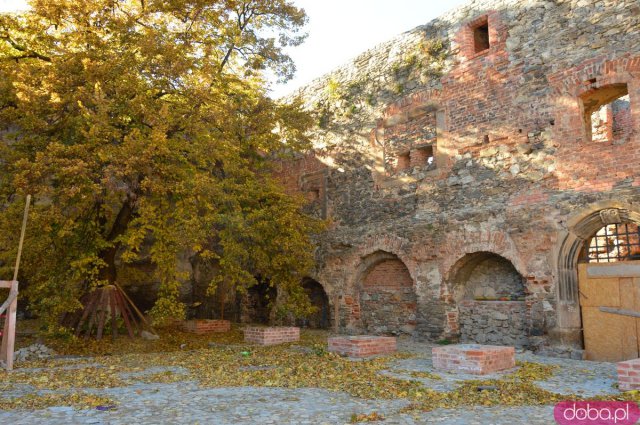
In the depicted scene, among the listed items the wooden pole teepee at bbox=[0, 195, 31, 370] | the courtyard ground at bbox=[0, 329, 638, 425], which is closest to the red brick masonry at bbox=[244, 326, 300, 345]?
the courtyard ground at bbox=[0, 329, 638, 425]

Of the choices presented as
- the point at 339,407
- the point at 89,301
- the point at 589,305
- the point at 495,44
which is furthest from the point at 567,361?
the point at 89,301

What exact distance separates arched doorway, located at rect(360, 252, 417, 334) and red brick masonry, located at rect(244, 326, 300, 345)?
2.29 metres

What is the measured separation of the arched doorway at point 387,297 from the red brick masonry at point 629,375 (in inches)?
254

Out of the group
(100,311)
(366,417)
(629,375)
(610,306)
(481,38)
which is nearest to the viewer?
(366,417)

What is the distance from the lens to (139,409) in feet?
17.1

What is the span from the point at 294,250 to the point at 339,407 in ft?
20.2

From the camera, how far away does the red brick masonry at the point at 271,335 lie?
11500mm

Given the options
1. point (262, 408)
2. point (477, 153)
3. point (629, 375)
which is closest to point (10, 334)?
point (262, 408)

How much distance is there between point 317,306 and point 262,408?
10.0 metres

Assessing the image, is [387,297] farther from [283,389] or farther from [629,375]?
[629,375]

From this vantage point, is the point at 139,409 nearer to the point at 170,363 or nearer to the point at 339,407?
the point at 339,407

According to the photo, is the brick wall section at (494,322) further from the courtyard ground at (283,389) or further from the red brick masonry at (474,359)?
the red brick masonry at (474,359)

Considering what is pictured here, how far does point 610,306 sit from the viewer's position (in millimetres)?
9359

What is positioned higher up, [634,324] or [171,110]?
[171,110]
